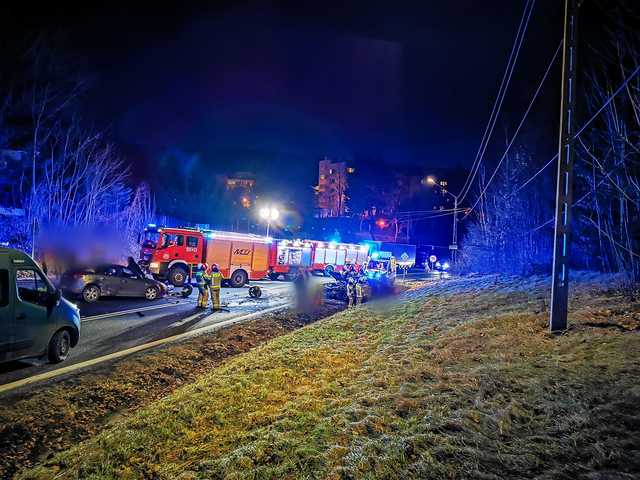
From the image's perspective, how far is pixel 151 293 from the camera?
15250 mm

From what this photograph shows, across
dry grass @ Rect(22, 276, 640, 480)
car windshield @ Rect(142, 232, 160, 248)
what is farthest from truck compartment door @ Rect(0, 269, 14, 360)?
car windshield @ Rect(142, 232, 160, 248)

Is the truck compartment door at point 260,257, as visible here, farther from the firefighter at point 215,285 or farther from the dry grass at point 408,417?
the dry grass at point 408,417

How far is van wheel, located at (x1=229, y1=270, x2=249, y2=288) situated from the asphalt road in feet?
17.7

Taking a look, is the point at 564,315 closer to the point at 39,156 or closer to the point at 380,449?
the point at 380,449

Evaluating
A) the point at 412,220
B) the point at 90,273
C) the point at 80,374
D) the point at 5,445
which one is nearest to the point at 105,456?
the point at 5,445

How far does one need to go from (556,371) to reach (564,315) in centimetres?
261

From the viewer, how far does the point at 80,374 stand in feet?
21.0

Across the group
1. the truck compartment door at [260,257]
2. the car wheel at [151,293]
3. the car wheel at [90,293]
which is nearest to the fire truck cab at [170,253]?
the truck compartment door at [260,257]

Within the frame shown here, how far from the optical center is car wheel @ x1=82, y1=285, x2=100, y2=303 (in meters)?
13.9

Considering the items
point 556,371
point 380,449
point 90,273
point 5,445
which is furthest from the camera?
point 90,273

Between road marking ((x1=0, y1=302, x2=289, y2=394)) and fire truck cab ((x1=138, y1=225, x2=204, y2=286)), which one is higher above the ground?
fire truck cab ((x1=138, y1=225, x2=204, y2=286))

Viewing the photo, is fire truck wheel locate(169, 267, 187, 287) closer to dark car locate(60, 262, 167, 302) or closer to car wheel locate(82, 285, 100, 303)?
dark car locate(60, 262, 167, 302)

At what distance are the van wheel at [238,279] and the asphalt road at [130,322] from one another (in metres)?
5.38

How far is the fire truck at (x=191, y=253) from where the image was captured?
66.1 feet
